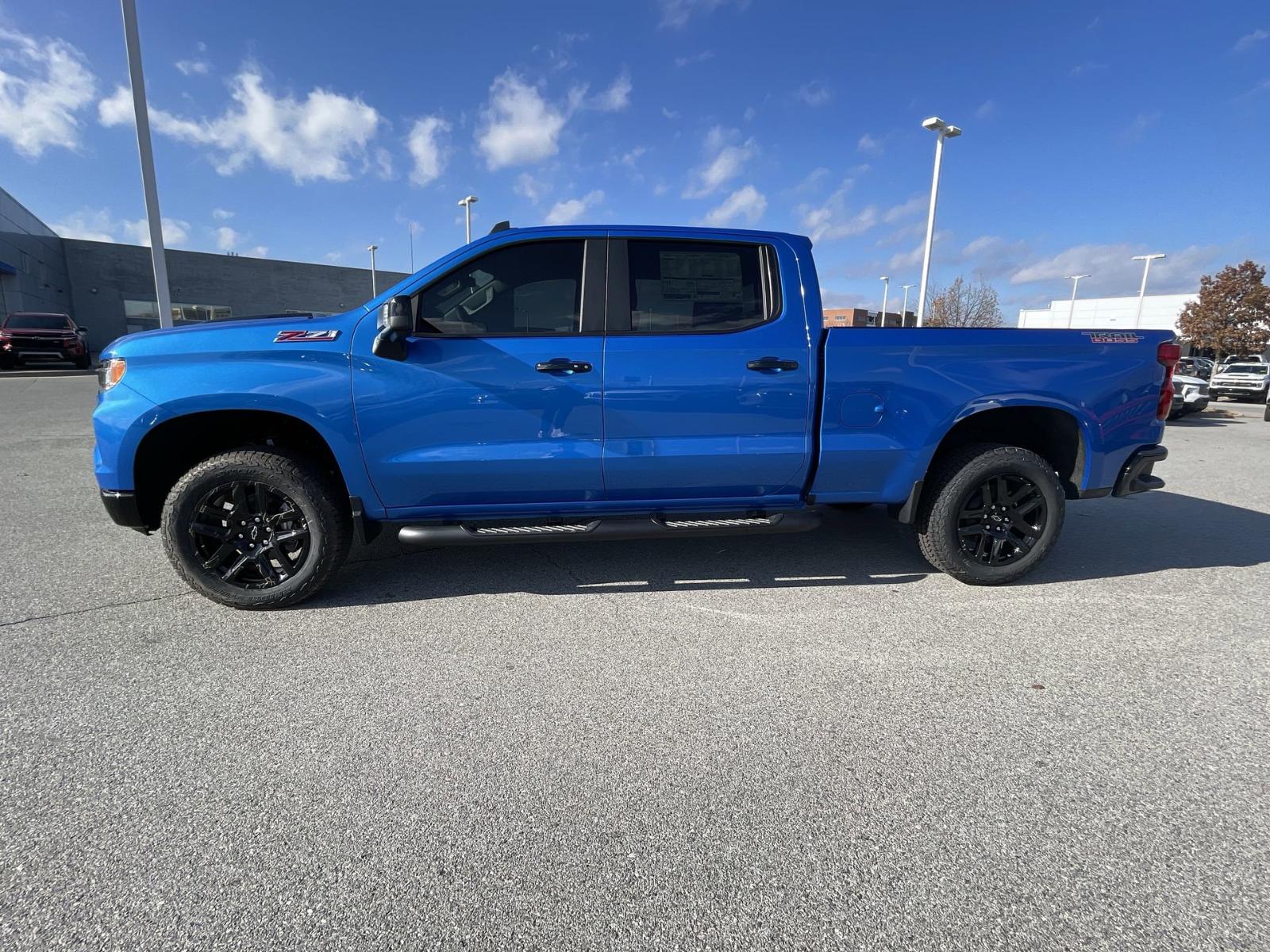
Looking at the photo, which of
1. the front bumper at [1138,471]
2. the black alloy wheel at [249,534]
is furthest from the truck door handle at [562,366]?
the front bumper at [1138,471]

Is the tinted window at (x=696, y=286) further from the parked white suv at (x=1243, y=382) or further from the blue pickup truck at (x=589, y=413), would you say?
the parked white suv at (x=1243, y=382)

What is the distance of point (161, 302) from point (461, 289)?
1051 cm

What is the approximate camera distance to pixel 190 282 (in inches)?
1309

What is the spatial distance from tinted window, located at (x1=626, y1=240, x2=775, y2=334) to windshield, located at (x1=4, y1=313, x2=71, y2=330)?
72.0 feet

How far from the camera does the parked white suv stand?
19438 mm

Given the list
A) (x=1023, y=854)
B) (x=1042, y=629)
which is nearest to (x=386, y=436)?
(x=1023, y=854)

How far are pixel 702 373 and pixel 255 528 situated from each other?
253 centimetres

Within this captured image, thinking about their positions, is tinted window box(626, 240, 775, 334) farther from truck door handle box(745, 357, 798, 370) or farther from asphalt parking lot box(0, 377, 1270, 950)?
asphalt parking lot box(0, 377, 1270, 950)

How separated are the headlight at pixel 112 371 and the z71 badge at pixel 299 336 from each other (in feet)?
2.55

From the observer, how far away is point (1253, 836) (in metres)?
1.85

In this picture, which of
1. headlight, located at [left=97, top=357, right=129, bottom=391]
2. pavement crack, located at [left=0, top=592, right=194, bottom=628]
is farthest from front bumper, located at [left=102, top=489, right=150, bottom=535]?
headlight, located at [left=97, top=357, right=129, bottom=391]

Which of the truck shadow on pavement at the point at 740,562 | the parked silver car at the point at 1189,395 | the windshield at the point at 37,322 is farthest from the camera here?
the windshield at the point at 37,322

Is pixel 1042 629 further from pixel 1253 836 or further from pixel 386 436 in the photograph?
pixel 386 436

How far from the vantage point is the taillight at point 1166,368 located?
3633 millimetres
